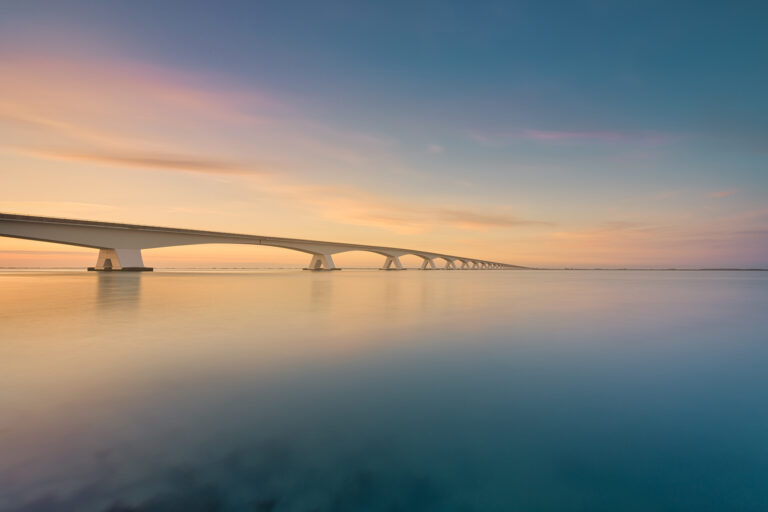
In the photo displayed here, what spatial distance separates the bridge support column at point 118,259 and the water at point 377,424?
163 feet

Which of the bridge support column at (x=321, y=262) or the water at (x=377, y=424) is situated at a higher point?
the bridge support column at (x=321, y=262)

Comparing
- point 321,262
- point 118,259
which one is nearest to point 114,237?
point 118,259

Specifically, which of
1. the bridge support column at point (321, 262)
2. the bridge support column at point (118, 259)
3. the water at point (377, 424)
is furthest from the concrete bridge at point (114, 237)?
the water at point (377, 424)

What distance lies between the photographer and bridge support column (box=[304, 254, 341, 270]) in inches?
3546

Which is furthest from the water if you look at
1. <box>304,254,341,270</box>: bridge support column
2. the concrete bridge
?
<box>304,254,341,270</box>: bridge support column

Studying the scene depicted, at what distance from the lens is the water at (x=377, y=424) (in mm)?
2979

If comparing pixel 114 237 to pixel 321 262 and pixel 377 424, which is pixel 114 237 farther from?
pixel 377 424

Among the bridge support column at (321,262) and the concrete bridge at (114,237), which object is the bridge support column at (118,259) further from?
the bridge support column at (321,262)

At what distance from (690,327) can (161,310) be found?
62.8ft

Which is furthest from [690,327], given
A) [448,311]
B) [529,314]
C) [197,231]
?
[197,231]

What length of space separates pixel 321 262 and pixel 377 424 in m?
88.0

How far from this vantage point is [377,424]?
430 centimetres

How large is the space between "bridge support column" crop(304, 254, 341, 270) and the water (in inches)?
3170

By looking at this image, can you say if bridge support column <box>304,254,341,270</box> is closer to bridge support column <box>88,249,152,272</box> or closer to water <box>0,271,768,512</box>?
bridge support column <box>88,249,152,272</box>
